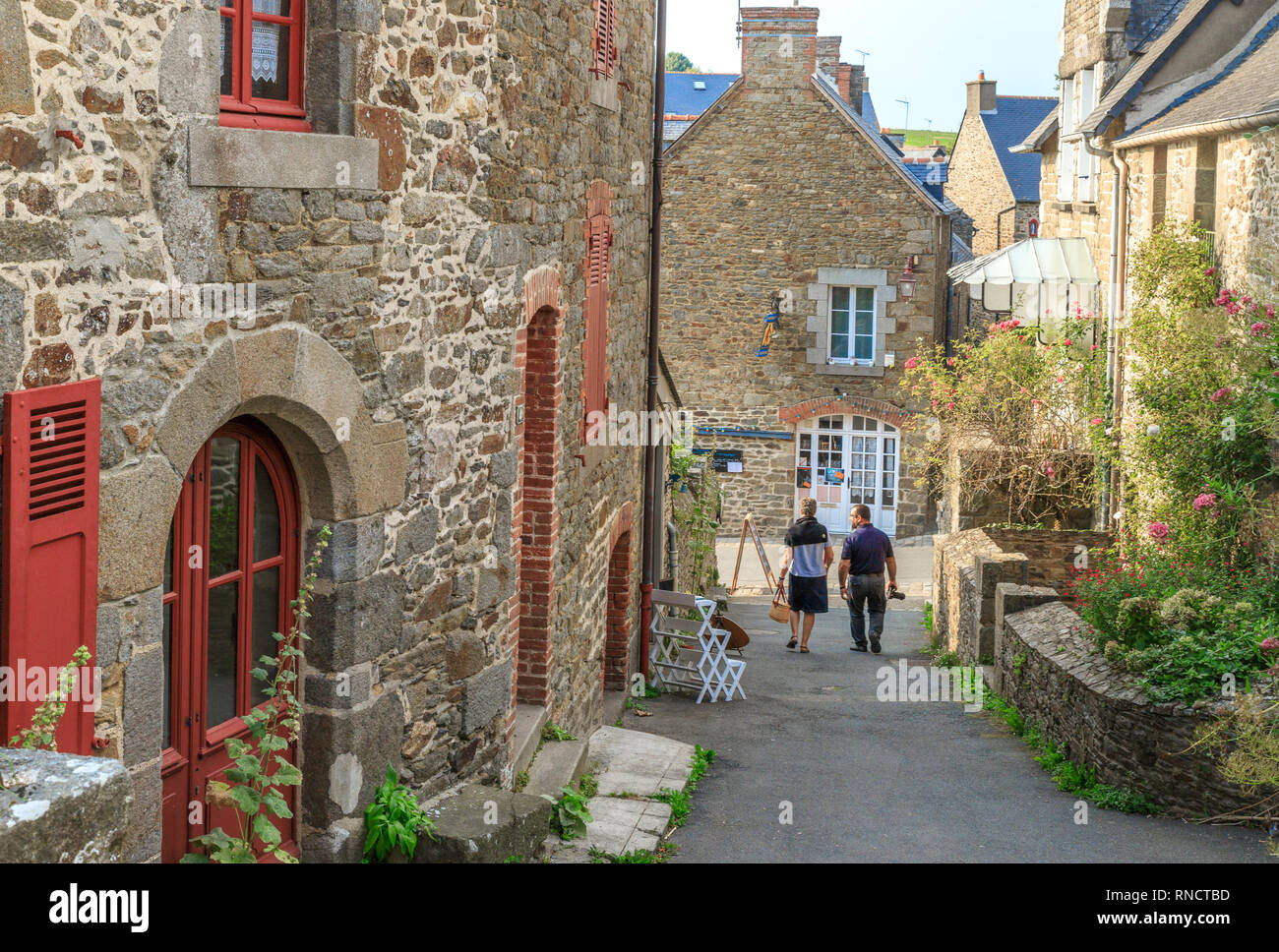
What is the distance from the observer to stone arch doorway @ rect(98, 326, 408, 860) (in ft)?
13.5

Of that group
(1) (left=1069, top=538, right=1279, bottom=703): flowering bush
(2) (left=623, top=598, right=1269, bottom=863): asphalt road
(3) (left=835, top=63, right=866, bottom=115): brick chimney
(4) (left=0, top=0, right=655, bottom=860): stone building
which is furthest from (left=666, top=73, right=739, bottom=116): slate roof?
(4) (left=0, top=0, right=655, bottom=860): stone building

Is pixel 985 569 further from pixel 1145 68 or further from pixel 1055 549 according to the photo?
pixel 1145 68

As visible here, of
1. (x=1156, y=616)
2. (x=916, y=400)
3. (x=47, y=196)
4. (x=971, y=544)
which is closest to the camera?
(x=47, y=196)

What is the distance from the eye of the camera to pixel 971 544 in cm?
1470

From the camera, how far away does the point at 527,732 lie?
7363 millimetres

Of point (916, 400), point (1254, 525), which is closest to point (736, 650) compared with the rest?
point (1254, 525)

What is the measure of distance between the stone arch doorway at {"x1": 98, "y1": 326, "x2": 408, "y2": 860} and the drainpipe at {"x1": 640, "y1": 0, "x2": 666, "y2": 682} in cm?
665

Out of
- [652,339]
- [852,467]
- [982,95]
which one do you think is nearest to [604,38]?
[652,339]

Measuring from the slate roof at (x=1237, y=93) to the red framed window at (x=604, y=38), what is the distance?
5.62m

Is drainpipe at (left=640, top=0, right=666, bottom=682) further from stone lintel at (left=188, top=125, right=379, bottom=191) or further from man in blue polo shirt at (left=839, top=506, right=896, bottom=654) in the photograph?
stone lintel at (left=188, top=125, right=379, bottom=191)

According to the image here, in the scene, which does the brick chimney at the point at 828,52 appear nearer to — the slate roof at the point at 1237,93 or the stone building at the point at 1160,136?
the stone building at the point at 1160,136

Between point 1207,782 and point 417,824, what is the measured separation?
475 cm

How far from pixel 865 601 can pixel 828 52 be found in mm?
16311

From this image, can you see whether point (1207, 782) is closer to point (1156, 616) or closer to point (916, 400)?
point (1156, 616)
